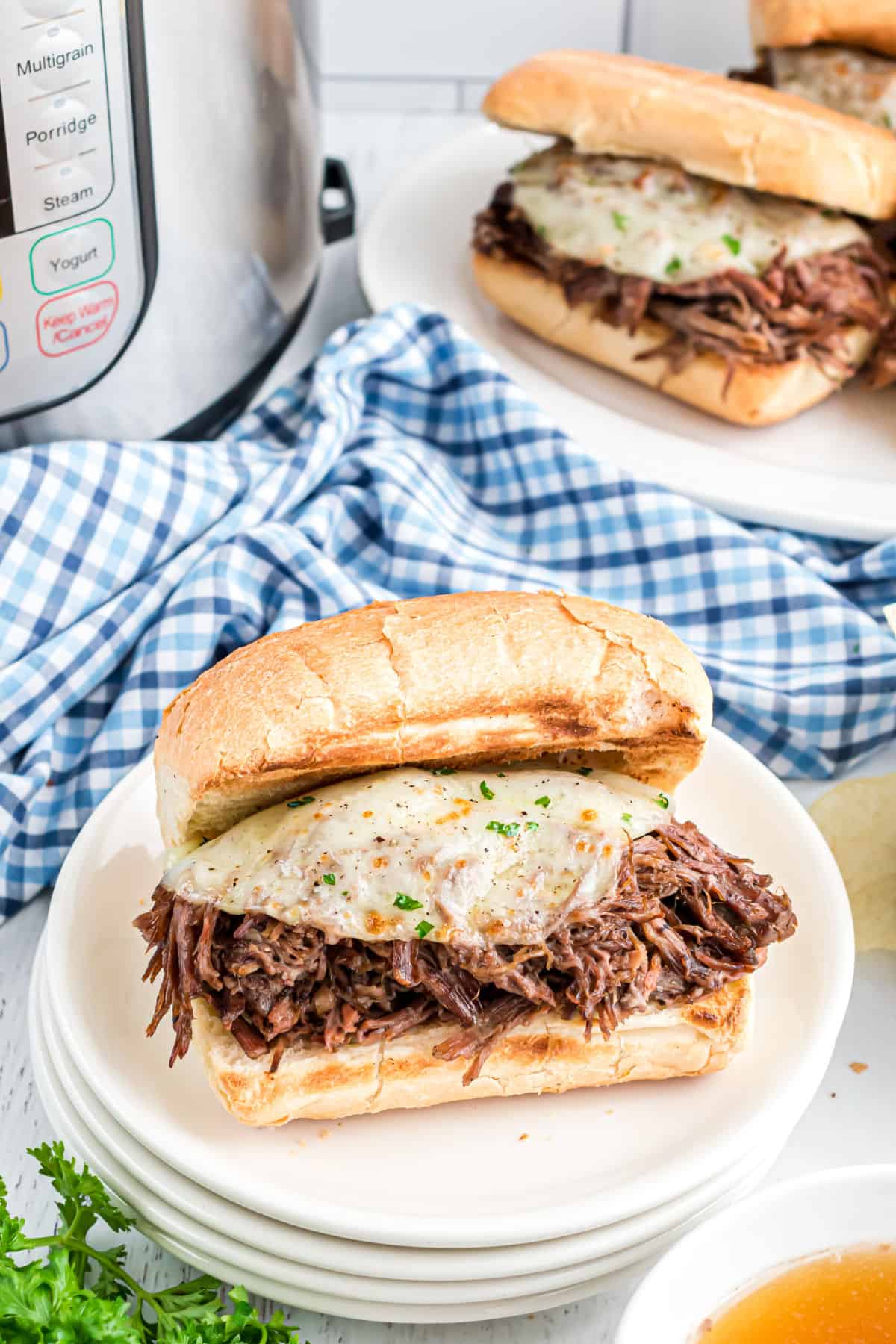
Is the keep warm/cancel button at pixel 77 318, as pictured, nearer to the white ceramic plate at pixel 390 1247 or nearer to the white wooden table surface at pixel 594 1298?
the white wooden table surface at pixel 594 1298

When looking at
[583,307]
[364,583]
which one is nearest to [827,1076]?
[364,583]

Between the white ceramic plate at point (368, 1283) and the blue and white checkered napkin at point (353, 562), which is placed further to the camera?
the blue and white checkered napkin at point (353, 562)

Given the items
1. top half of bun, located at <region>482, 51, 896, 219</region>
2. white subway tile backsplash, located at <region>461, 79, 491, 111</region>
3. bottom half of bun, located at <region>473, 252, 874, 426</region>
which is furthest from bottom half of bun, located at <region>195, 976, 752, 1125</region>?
white subway tile backsplash, located at <region>461, 79, 491, 111</region>

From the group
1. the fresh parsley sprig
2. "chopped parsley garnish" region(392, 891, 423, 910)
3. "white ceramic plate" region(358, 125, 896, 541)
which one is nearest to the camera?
the fresh parsley sprig

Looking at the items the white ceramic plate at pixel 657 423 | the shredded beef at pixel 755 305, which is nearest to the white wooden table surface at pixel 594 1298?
the white ceramic plate at pixel 657 423

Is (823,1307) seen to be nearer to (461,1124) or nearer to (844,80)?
(461,1124)

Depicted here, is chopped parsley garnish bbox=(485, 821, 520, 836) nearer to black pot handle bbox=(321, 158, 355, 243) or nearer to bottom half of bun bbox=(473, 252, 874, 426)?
bottom half of bun bbox=(473, 252, 874, 426)
